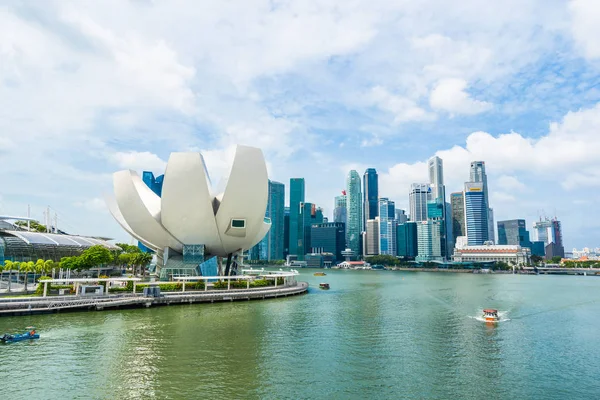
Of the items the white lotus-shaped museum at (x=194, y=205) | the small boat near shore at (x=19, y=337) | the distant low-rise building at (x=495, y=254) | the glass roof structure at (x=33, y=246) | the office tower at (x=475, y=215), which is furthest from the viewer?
the office tower at (x=475, y=215)

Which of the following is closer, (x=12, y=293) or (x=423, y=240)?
(x=12, y=293)

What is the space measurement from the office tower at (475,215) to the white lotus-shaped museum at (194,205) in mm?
164332

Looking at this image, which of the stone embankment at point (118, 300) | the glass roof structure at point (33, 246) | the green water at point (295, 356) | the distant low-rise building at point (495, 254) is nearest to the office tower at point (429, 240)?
the distant low-rise building at point (495, 254)

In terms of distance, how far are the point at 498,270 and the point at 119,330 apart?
13726 cm

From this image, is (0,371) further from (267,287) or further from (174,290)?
(267,287)

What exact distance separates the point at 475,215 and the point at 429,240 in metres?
23.4

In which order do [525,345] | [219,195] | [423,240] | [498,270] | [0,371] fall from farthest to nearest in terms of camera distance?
[423,240], [498,270], [219,195], [525,345], [0,371]

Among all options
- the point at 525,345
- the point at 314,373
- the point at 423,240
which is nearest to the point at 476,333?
the point at 525,345

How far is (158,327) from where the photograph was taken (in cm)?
2406

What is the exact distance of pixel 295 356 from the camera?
18.5m

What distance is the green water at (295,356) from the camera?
1453cm

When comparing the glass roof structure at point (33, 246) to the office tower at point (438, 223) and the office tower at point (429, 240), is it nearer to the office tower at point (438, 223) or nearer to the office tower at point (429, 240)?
the office tower at point (429, 240)

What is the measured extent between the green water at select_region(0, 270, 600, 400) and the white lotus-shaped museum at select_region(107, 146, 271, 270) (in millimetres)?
12104

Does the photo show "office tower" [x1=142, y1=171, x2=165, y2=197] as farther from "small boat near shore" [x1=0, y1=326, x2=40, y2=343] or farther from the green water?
"small boat near shore" [x1=0, y1=326, x2=40, y2=343]
